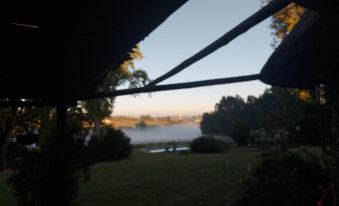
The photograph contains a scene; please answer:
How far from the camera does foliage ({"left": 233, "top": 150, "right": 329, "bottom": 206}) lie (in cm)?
732

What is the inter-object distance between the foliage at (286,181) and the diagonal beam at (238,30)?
5.36 metres

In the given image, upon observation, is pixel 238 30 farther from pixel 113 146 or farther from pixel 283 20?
pixel 113 146

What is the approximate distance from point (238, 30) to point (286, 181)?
5.95 metres

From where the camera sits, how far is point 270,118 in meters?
28.6

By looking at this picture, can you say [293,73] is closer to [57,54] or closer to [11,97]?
[57,54]

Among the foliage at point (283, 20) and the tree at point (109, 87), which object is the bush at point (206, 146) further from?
the foliage at point (283, 20)

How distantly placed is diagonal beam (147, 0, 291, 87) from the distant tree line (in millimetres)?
A: 7795

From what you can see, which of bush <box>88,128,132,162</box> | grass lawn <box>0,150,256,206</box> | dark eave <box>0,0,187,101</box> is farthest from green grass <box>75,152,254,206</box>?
bush <box>88,128,132,162</box>

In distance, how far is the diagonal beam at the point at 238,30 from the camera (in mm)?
2102

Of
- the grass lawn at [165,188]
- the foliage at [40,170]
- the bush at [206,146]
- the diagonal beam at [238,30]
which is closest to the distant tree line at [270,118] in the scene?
the bush at [206,146]

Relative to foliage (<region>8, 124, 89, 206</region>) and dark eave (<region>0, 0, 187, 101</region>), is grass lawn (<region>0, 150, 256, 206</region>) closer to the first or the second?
foliage (<region>8, 124, 89, 206</region>)

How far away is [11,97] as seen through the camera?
4.93m

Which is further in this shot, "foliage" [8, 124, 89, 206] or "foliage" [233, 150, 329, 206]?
"foliage" [233, 150, 329, 206]

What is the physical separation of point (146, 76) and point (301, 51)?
1092 inches
